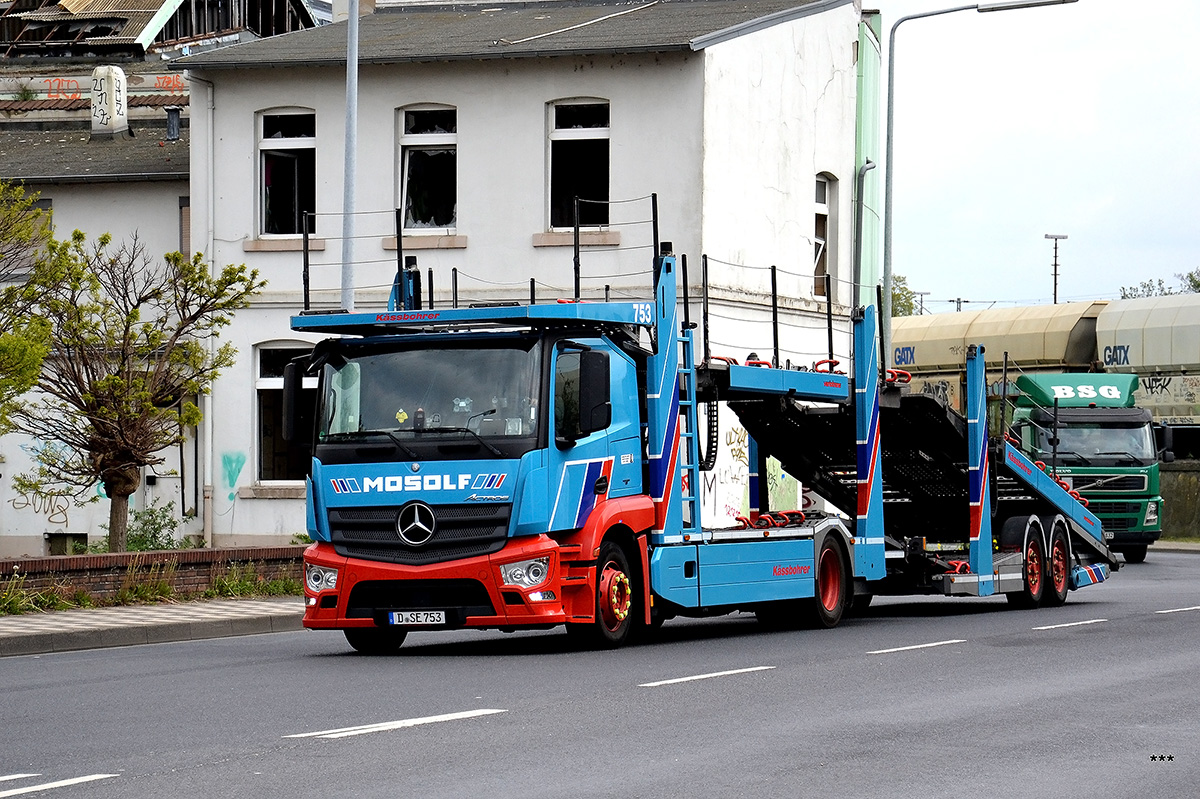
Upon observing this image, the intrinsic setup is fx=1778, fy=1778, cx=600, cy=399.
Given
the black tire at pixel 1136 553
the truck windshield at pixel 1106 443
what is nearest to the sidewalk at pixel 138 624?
Answer: the truck windshield at pixel 1106 443

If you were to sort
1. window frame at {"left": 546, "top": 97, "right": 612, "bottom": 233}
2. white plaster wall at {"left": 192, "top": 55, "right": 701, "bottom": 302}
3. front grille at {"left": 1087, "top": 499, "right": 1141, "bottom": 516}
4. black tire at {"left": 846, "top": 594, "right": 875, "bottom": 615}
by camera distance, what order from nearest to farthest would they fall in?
black tire at {"left": 846, "top": 594, "right": 875, "bottom": 615}, white plaster wall at {"left": 192, "top": 55, "right": 701, "bottom": 302}, window frame at {"left": 546, "top": 97, "right": 612, "bottom": 233}, front grille at {"left": 1087, "top": 499, "right": 1141, "bottom": 516}

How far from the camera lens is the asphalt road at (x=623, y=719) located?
25.8 feet

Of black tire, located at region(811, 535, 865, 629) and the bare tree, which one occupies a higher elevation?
the bare tree

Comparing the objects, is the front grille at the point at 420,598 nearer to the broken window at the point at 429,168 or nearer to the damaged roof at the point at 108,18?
the broken window at the point at 429,168

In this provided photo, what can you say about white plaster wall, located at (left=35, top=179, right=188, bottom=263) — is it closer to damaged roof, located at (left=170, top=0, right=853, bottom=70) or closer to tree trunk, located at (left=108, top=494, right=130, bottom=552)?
damaged roof, located at (left=170, top=0, right=853, bottom=70)

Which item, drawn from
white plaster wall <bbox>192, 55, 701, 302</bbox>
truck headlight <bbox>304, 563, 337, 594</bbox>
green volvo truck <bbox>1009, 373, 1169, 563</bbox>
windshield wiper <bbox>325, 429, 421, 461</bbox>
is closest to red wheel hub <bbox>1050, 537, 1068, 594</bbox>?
white plaster wall <bbox>192, 55, 701, 302</bbox>

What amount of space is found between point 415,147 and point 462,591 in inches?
620

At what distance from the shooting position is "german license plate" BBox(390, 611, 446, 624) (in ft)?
45.4

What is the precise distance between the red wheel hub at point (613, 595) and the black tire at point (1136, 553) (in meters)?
21.9

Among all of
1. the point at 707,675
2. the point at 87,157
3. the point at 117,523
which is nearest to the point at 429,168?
the point at 87,157

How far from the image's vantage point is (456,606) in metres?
13.8

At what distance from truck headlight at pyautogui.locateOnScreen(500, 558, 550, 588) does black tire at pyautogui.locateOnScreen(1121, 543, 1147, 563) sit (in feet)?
75.6

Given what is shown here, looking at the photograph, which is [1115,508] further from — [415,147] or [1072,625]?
[1072,625]

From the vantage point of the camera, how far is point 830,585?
17.8 m
